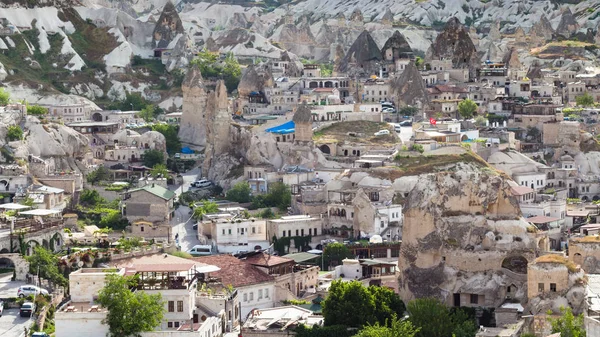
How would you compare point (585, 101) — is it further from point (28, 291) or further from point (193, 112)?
point (28, 291)

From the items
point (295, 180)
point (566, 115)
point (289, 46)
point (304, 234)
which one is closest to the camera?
point (304, 234)

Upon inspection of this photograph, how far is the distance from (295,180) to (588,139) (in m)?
19.4

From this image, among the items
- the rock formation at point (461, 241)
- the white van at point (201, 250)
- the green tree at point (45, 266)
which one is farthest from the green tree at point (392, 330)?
the white van at point (201, 250)

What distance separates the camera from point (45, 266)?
235ft

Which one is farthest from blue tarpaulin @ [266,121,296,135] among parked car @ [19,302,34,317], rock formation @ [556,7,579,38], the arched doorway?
rock formation @ [556,7,579,38]

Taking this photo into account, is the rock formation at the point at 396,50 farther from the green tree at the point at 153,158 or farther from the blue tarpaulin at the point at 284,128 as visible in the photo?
the green tree at the point at 153,158

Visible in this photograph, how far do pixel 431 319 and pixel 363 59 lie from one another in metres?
69.3

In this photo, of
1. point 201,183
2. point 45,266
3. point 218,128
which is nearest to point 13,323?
point 45,266

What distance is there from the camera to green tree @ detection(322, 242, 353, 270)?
8031 centimetres

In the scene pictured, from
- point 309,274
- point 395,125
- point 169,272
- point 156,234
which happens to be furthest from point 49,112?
point 169,272

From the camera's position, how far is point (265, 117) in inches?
4257

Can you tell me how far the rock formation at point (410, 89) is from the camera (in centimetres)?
11269

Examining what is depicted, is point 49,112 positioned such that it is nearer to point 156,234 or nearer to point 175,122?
point 175,122

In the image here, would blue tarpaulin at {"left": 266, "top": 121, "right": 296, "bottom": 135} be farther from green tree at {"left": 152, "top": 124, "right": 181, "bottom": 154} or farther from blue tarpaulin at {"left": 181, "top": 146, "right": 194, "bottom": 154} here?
green tree at {"left": 152, "top": 124, "right": 181, "bottom": 154}
